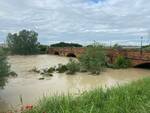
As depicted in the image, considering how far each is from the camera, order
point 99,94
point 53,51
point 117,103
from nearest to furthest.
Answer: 1. point 117,103
2. point 99,94
3. point 53,51

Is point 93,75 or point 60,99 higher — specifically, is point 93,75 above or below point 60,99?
below

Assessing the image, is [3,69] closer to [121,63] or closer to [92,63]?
[92,63]

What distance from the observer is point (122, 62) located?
27.4 meters

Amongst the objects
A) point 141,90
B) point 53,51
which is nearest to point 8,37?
point 53,51

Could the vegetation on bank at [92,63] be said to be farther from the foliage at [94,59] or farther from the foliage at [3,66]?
the foliage at [3,66]

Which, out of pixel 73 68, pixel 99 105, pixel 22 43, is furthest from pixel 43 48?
pixel 99 105

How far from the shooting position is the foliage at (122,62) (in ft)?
89.1

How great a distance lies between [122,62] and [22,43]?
3752 centimetres

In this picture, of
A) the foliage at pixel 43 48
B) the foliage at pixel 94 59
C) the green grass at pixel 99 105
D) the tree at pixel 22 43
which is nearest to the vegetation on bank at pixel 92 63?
the foliage at pixel 94 59

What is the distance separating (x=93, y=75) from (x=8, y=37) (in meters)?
44.6

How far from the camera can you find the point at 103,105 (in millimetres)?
6324

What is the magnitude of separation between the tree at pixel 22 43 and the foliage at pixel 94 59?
36966 millimetres

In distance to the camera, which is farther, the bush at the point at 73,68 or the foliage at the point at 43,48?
the foliage at the point at 43,48

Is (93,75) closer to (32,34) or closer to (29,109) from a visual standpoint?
(29,109)
